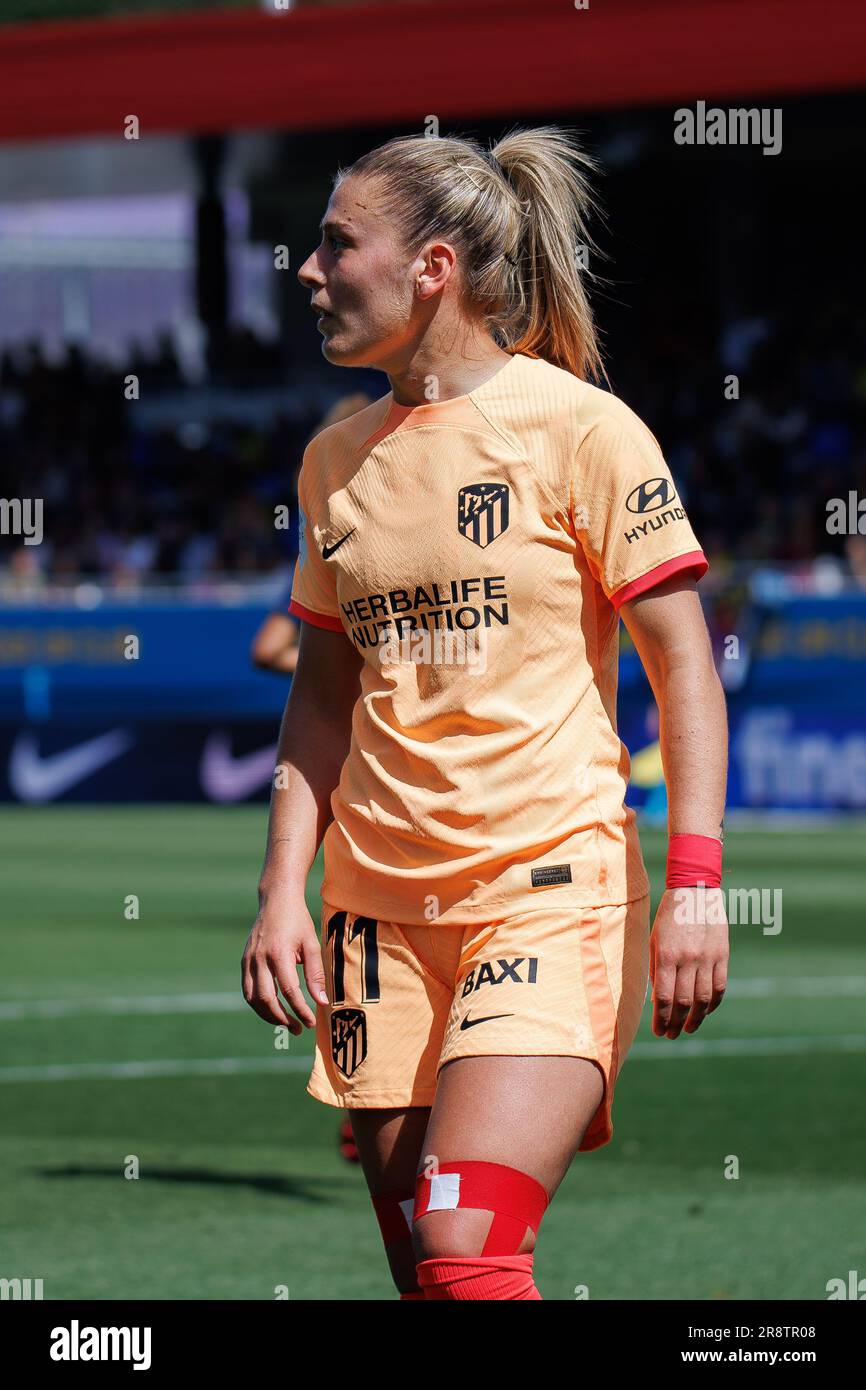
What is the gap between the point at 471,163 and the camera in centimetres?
390

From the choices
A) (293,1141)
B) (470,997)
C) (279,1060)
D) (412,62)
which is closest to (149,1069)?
(279,1060)

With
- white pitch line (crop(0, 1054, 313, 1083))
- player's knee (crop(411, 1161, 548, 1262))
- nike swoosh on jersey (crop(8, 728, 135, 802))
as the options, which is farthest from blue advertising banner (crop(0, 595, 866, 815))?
player's knee (crop(411, 1161, 548, 1262))

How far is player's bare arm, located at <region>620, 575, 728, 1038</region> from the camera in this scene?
362 centimetres

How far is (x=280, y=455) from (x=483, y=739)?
2624 centimetres

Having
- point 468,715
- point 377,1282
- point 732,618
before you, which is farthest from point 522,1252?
point 732,618

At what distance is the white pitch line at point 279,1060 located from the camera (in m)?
9.33

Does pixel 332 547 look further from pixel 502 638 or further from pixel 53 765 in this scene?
pixel 53 765

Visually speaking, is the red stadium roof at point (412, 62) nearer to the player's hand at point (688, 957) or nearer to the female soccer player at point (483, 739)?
the female soccer player at point (483, 739)

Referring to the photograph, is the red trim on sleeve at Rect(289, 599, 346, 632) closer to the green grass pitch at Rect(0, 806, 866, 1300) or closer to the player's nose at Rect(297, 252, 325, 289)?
the player's nose at Rect(297, 252, 325, 289)

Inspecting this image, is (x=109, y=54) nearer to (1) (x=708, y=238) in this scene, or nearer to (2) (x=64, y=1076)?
(1) (x=708, y=238)

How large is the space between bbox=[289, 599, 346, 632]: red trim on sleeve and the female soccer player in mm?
95

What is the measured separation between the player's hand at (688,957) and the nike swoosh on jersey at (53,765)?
60.4 ft

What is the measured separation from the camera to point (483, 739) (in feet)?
12.3

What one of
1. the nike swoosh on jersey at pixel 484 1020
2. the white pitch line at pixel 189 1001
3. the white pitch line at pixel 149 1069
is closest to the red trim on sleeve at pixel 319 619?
the nike swoosh on jersey at pixel 484 1020
